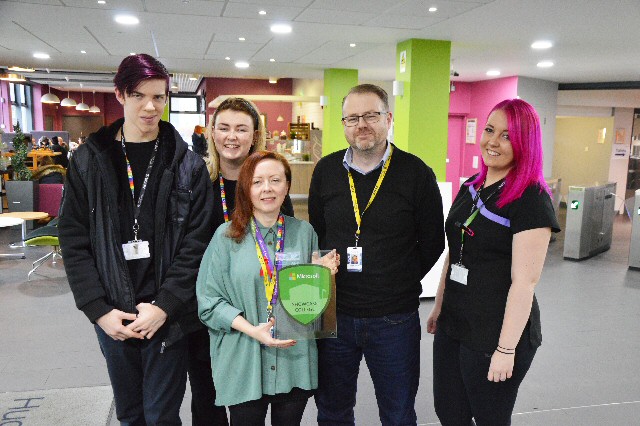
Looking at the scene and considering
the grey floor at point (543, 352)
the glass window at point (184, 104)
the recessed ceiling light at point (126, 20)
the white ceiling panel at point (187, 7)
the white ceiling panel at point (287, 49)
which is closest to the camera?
the grey floor at point (543, 352)

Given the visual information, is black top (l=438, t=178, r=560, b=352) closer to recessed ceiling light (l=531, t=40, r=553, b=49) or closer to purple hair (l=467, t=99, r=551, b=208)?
purple hair (l=467, t=99, r=551, b=208)

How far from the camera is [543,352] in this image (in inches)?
150

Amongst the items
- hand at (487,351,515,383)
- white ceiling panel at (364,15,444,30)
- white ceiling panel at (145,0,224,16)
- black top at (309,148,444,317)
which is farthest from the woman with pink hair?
white ceiling panel at (364,15,444,30)

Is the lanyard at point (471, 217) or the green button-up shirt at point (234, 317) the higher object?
the lanyard at point (471, 217)

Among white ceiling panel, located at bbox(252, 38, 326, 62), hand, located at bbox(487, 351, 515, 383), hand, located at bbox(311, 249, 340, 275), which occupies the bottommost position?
hand, located at bbox(487, 351, 515, 383)

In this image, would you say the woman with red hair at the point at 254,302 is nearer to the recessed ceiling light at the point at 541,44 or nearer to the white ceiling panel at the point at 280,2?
the white ceiling panel at the point at 280,2

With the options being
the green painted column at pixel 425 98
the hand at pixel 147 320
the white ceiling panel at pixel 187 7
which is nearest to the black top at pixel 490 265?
the hand at pixel 147 320

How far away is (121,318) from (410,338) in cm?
107

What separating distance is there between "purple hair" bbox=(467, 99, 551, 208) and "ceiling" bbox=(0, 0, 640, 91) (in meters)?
3.71

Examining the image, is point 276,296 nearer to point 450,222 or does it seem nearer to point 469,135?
point 450,222

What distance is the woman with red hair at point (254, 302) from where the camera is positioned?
5.43ft

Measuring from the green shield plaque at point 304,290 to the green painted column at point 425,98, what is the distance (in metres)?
5.73

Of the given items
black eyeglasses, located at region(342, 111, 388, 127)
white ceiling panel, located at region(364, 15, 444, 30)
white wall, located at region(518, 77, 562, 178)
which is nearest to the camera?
black eyeglasses, located at region(342, 111, 388, 127)

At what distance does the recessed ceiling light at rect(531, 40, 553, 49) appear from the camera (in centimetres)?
701
